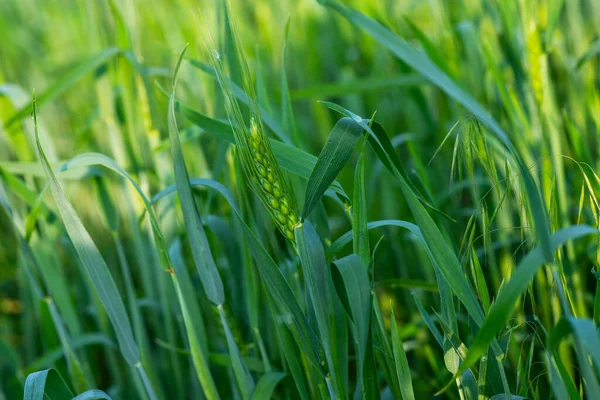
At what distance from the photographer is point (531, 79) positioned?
1.02 m

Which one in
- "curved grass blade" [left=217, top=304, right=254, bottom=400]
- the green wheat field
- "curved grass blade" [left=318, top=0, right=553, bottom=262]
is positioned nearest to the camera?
"curved grass blade" [left=318, top=0, right=553, bottom=262]

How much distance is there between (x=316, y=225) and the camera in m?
0.81

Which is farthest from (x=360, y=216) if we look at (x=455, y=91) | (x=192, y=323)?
(x=192, y=323)

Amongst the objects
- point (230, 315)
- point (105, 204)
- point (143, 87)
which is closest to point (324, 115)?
point (143, 87)

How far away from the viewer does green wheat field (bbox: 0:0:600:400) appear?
0.65 meters

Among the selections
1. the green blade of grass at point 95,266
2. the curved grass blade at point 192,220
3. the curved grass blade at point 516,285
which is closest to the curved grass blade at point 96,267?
the green blade of grass at point 95,266

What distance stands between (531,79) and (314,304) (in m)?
0.61

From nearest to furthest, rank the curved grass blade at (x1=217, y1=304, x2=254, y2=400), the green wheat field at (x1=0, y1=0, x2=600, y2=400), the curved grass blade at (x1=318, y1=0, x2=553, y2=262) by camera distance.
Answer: the curved grass blade at (x1=318, y1=0, x2=553, y2=262) → the green wheat field at (x1=0, y1=0, x2=600, y2=400) → the curved grass blade at (x1=217, y1=304, x2=254, y2=400)

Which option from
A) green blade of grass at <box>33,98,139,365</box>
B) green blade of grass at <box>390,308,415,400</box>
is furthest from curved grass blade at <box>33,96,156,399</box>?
green blade of grass at <box>390,308,415,400</box>

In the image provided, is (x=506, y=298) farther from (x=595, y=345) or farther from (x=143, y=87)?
(x=143, y=87)

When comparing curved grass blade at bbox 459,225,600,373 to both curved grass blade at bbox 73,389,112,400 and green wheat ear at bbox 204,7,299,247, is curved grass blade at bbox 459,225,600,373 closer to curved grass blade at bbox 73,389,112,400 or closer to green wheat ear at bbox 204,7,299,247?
green wheat ear at bbox 204,7,299,247

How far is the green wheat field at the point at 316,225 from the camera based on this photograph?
0.65 metres

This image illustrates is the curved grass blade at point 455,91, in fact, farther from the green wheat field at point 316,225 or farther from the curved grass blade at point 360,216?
the curved grass blade at point 360,216

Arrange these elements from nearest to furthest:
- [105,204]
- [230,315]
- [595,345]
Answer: [595,345] < [230,315] < [105,204]
